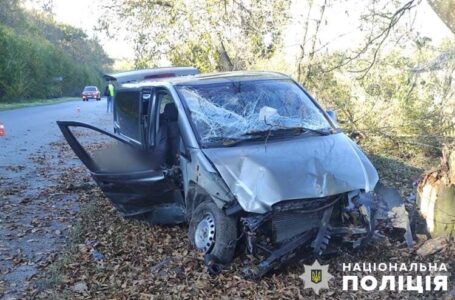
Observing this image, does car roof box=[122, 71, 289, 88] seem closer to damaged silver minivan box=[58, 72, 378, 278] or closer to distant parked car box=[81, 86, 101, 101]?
damaged silver minivan box=[58, 72, 378, 278]

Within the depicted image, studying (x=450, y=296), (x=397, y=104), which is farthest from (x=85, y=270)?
(x=397, y=104)

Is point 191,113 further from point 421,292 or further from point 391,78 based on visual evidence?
point 391,78

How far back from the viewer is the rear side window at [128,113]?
21.6 feet

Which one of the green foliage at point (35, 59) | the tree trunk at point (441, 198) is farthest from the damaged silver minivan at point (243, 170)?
the green foliage at point (35, 59)

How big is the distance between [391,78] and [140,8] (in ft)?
24.5

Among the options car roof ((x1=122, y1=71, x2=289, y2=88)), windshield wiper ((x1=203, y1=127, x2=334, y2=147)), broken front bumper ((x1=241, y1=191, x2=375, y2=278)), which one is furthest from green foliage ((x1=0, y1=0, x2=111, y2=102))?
broken front bumper ((x1=241, y1=191, x2=375, y2=278))

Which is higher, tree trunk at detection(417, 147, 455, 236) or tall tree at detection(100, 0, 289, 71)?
tall tree at detection(100, 0, 289, 71)

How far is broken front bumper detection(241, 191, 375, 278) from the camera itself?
13.6 feet

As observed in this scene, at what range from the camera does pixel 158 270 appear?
186 inches

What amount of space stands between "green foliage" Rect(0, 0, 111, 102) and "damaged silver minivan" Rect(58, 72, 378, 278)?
32.3m

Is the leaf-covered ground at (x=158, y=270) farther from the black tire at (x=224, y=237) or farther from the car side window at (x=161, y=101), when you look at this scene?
the car side window at (x=161, y=101)

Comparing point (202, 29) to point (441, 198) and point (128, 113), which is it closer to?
point (128, 113)

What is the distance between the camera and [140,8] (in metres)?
14.0
